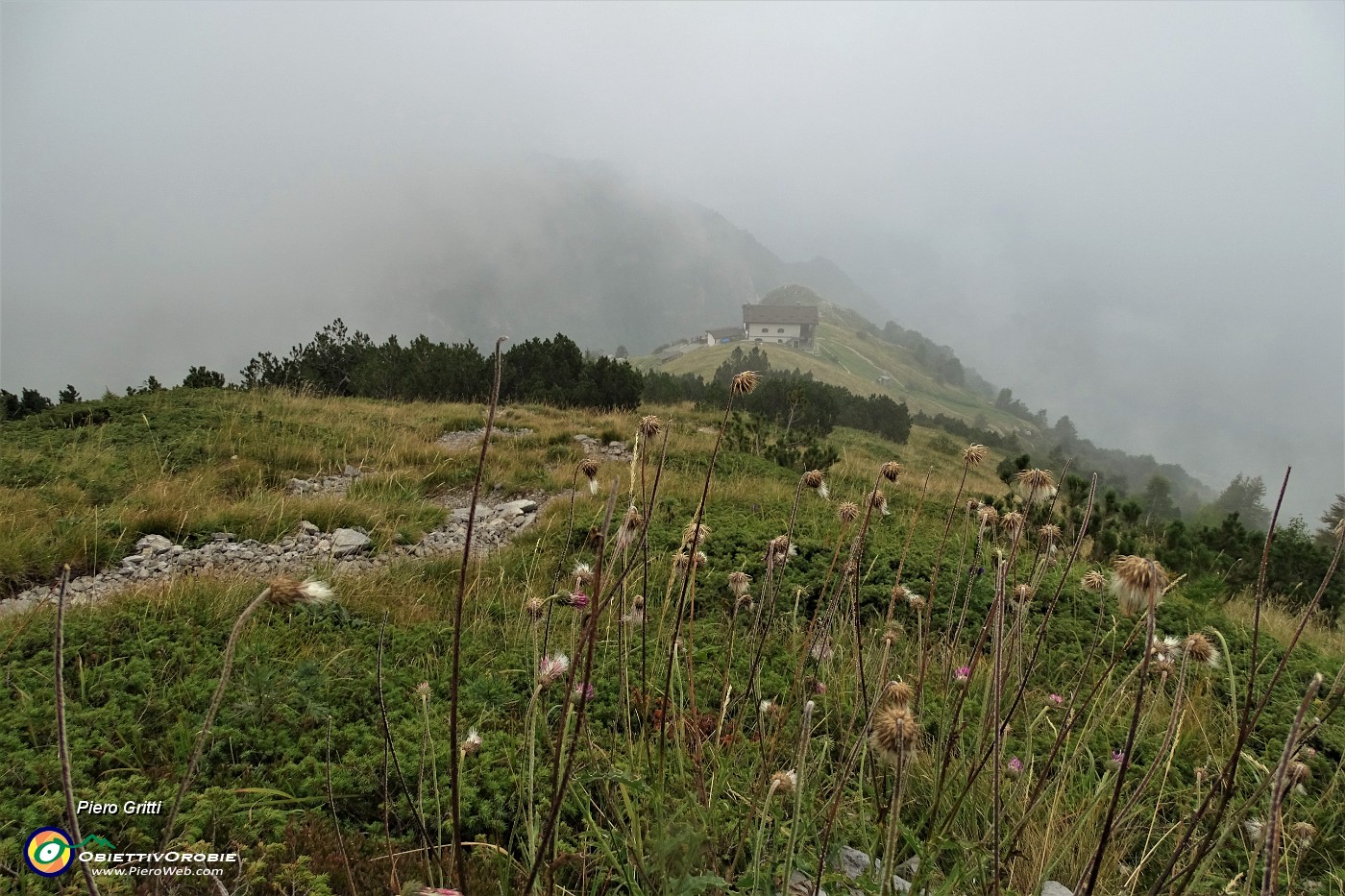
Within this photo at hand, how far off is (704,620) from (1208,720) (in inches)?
129

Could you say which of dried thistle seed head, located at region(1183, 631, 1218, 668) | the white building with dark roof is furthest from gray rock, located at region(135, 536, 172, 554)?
the white building with dark roof

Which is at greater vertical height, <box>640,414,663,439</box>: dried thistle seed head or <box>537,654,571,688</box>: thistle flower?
<box>640,414,663,439</box>: dried thistle seed head

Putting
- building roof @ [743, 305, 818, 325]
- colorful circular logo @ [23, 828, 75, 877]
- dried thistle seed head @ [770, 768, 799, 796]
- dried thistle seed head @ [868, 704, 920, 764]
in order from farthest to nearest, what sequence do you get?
1. building roof @ [743, 305, 818, 325]
2. colorful circular logo @ [23, 828, 75, 877]
3. dried thistle seed head @ [770, 768, 799, 796]
4. dried thistle seed head @ [868, 704, 920, 764]

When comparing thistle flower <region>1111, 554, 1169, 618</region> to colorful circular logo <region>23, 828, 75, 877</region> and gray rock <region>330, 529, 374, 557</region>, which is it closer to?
colorful circular logo <region>23, 828, 75, 877</region>

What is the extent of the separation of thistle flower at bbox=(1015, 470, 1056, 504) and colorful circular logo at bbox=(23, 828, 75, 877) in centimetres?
343

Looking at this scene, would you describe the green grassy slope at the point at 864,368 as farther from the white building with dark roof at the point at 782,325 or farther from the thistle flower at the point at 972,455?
the thistle flower at the point at 972,455

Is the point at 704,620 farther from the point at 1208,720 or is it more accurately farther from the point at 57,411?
the point at 57,411

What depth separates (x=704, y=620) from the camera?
193 inches

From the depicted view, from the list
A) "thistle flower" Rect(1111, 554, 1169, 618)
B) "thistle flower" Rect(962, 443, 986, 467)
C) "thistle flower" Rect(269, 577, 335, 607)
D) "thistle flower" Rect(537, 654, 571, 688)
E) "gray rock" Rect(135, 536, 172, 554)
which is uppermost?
"thistle flower" Rect(962, 443, 986, 467)

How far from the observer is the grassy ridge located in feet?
6.78

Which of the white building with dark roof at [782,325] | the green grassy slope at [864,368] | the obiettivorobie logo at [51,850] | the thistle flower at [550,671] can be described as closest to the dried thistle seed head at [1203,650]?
the thistle flower at [550,671]

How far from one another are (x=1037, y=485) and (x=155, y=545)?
720 centimetres

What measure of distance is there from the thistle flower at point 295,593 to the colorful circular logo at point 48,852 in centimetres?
165
